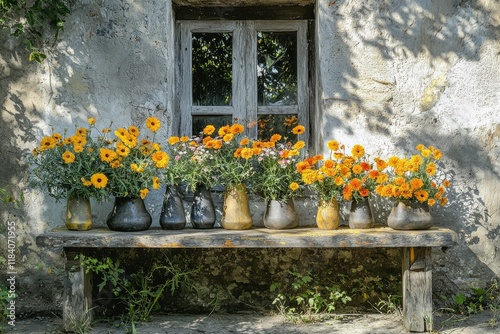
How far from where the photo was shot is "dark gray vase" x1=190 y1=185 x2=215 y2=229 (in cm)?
367

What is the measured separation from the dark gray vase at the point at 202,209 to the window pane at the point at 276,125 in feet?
2.26

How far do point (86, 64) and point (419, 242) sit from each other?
7.53ft

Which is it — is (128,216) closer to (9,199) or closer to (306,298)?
(9,199)

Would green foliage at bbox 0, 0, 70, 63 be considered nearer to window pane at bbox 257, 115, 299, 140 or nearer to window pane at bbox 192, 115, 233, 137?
window pane at bbox 192, 115, 233, 137

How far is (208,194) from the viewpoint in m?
3.72

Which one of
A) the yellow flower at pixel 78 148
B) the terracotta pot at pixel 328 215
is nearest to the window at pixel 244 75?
the terracotta pot at pixel 328 215

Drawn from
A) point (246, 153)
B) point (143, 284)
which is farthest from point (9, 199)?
point (246, 153)

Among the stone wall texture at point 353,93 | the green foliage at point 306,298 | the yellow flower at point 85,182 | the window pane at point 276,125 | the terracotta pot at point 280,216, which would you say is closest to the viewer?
the yellow flower at point 85,182

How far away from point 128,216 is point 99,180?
0.28m

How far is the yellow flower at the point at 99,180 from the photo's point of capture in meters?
3.42

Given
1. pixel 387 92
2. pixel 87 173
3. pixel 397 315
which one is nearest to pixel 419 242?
pixel 397 315

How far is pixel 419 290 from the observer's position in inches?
136

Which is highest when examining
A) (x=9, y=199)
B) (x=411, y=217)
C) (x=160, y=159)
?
(x=160, y=159)

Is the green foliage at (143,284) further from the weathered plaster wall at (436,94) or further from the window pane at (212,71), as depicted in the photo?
the weathered plaster wall at (436,94)
